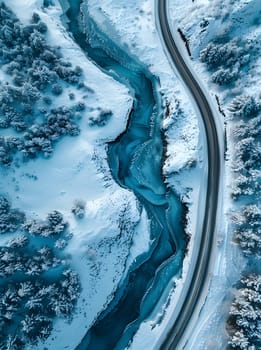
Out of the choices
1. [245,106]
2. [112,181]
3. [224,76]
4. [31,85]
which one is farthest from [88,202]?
[224,76]

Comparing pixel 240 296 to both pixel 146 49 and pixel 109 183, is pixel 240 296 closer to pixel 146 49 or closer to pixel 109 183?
pixel 109 183

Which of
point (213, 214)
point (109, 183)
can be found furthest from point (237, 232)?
point (109, 183)

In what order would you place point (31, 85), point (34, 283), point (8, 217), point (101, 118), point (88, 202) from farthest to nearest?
point (101, 118) → point (31, 85) → point (88, 202) → point (8, 217) → point (34, 283)

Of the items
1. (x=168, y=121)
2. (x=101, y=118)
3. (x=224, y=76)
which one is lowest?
(x=168, y=121)

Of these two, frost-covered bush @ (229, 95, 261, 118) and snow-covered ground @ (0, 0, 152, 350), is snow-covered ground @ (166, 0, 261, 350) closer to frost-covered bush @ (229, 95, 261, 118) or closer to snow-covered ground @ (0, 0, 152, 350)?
frost-covered bush @ (229, 95, 261, 118)

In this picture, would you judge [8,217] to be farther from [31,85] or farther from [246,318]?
[246,318]

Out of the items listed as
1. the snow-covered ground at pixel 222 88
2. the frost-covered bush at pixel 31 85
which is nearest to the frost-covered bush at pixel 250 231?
the snow-covered ground at pixel 222 88

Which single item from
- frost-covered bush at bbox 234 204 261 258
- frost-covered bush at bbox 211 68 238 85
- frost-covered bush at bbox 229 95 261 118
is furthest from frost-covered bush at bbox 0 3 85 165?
frost-covered bush at bbox 234 204 261 258
